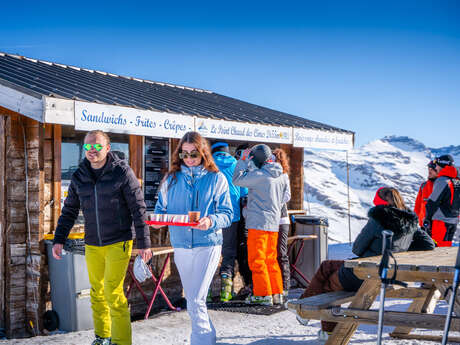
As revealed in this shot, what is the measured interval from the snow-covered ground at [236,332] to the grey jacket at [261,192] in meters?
1.05

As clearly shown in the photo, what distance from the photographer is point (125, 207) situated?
398cm

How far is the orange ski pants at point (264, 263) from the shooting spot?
595cm

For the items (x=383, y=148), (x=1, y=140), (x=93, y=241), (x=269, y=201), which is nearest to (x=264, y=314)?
(x=269, y=201)

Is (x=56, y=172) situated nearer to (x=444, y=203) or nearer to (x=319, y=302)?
(x=319, y=302)

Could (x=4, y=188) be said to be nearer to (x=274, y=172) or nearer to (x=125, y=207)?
(x=125, y=207)

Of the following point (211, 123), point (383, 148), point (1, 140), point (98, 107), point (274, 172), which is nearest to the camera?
point (98, 107)

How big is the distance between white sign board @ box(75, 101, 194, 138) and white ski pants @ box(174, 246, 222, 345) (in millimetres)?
2172

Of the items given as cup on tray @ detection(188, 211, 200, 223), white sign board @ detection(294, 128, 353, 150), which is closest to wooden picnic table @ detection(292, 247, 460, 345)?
cup on tray @ detection(188, 211, 200, 223)

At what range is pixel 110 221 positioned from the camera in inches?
154

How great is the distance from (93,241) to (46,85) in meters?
2.62

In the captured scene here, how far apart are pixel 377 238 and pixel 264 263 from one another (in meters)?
2.05

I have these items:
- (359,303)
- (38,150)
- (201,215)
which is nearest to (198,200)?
(201,215)

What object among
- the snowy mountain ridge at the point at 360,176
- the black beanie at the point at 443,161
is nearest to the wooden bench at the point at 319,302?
A: the black beanie at the point at 443,161

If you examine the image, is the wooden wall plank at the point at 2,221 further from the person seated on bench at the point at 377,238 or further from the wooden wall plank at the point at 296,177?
the wooden wall plank at the point at 296,177
